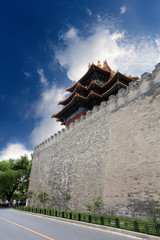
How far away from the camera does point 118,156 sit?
1038 centimetres

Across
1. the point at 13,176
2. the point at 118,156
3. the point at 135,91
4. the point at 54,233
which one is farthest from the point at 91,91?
the point at 13,176

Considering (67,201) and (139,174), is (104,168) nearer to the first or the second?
(139,174)

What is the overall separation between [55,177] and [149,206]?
1132 cm

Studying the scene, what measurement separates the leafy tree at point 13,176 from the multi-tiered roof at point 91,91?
14606 mm

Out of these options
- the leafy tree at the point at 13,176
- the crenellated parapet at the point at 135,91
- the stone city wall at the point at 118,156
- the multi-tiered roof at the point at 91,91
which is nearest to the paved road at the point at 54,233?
the stone city wall at the point at 118,156

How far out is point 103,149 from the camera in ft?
39.0

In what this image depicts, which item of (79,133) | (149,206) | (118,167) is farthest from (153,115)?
(79,133)

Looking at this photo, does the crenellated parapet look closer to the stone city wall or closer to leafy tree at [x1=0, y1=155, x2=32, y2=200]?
the stone city wall

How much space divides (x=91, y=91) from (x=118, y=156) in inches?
Answer: 377

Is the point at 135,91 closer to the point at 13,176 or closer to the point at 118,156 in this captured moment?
the point at 118,156

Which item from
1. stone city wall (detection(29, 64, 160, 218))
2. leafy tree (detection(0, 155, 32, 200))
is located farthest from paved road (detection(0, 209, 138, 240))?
leafy tree (detection(0, 155, 32, 200))

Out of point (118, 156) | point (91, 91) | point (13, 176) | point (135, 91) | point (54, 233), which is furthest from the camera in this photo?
point (13, 176)

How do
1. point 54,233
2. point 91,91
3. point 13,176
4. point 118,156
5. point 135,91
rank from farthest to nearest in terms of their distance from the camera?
1. point 13,176
2. point 91,91
3. point 135,91
4. point 118,156
5. point 54,233

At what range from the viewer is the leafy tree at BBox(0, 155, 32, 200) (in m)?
29.3
